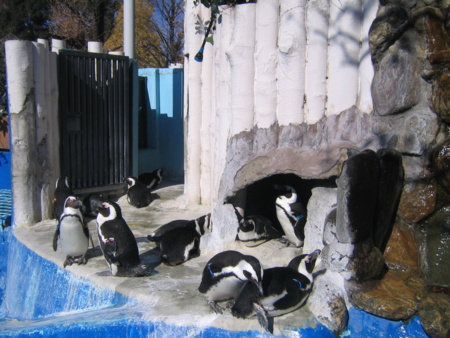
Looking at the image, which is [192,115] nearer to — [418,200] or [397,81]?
[397,81]

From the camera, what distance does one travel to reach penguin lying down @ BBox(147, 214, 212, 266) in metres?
4.50

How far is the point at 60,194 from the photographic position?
→ 5.82 metres

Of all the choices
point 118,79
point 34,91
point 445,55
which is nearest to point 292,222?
point 445,55

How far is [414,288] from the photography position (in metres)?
3.31

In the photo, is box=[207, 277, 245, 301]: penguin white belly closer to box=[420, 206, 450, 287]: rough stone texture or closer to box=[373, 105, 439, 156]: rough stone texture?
box=[420, 206, 450, 287]: rough stone texture

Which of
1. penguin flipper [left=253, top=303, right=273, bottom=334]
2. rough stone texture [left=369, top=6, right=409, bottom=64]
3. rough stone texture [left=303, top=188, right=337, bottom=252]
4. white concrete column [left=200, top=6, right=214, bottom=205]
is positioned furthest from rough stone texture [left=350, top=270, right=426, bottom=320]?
white concrete column [left=200, top=6, right=214, bottom=205]

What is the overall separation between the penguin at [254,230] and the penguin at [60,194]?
2.09 metres

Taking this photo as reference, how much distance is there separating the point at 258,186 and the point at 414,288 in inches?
102

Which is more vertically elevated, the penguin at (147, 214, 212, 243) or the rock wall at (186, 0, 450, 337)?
the rock wall at (186, 0, 450, 337)

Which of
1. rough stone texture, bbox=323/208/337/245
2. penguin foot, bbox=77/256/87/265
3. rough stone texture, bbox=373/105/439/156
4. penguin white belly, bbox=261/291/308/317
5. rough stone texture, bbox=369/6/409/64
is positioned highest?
rough stone texture, bbox=369/6/409/64

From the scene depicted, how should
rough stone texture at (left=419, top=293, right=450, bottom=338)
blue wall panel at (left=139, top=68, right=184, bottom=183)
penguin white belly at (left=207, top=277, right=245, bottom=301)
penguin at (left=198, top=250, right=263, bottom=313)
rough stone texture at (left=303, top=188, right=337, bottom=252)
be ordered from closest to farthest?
rough stone texture at (left=419, top=293, right=450, bottom=338)
penguin at (left=198, top=250, right=263, bottom=313)
penguin white belly at (left=207, top=277, right=245, bottom=301)
rough stone texture at (left=303, top=188, right=337, bottom=252)
blue wall panel at (left=139, top=68, right=184, bottom=183)

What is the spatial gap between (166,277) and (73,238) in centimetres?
94

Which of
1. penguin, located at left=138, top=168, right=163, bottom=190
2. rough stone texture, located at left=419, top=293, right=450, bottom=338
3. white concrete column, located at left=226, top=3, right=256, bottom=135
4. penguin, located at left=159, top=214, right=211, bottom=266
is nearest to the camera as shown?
rough stone texture, located at left=419, top=293, right=450, bottom=338

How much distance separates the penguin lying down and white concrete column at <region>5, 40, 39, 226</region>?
1.65m
